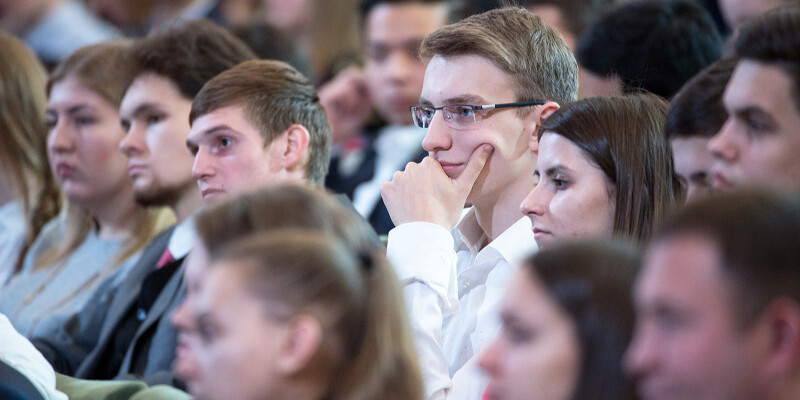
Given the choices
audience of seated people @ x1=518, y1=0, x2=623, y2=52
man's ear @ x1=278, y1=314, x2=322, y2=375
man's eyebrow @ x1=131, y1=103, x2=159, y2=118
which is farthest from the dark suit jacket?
man's ear @ x1=278, y1=314, x2=322, y2=375

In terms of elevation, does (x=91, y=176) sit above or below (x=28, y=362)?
below

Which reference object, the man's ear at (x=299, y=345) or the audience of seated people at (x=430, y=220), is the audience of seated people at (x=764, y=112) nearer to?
the audience of seated people at (x=430, y=220)

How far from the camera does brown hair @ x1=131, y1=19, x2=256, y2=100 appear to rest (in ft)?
9.82

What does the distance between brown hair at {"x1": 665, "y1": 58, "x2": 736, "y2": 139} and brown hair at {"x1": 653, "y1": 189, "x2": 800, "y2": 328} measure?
0.60m

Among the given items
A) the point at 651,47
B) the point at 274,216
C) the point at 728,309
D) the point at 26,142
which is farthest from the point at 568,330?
the point at 26,142

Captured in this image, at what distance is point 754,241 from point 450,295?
1039 mm

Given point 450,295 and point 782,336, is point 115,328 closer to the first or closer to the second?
point 450,295

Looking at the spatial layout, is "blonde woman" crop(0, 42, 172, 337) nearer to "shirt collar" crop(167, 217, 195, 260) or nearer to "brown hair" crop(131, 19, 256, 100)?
"brown hair" crop(131, 19, 256, 100)

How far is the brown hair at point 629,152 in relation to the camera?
75.4 inches

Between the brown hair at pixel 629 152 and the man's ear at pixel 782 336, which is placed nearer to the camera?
the man's ear at pixel 782 336

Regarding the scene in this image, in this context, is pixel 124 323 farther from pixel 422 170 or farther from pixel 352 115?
pixel 352 115

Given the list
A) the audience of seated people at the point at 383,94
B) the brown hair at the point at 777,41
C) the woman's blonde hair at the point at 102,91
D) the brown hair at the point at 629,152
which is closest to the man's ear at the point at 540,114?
the brown hair at the point at 629,152

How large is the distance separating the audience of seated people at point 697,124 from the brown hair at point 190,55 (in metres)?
1.53

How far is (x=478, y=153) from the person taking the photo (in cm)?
226
